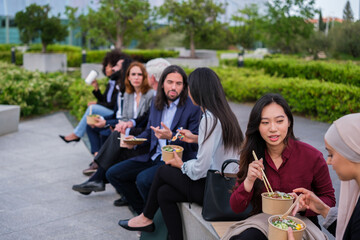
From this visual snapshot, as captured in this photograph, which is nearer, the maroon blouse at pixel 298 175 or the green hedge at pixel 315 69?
the maroon blouse at pixel 298 175

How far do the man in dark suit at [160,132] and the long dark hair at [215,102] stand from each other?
27.7 inches

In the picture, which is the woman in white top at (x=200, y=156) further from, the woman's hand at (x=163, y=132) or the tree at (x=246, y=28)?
Result: the tree at (x=246, y=28)

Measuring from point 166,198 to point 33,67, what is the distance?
1884 cm

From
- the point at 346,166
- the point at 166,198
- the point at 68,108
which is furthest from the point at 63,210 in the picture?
the point at 68,108

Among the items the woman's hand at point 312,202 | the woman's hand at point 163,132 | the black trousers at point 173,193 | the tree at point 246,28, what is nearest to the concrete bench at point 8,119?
the woman's hand at point 163,132

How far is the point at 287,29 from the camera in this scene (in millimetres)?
18422

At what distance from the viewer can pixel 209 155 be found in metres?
3.17

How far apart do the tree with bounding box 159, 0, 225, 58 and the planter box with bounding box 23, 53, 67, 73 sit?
5.42m

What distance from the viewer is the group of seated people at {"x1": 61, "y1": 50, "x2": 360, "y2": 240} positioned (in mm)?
2064

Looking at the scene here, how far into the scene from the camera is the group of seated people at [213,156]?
206cm

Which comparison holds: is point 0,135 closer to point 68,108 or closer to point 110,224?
point 68,108

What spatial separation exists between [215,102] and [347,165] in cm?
149

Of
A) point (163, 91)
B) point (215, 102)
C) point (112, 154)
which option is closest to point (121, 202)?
point (112, 154)

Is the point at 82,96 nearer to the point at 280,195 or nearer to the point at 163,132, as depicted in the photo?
the point at 163,132
